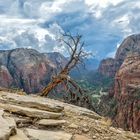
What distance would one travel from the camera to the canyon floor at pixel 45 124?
448 inches

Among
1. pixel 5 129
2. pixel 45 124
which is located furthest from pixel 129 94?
pixel 5 129

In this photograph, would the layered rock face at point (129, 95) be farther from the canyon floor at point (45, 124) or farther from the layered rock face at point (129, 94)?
the canyon floor at point (45, 124)

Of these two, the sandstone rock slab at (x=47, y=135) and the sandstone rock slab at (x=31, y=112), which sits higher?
the sandstone rock slab at (x=31, y=112)

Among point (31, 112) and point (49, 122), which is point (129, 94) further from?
point (49, 122)

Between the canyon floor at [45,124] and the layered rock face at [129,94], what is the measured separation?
8860 cm

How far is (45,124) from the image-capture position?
12.5 m

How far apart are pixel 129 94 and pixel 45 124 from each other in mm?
118424

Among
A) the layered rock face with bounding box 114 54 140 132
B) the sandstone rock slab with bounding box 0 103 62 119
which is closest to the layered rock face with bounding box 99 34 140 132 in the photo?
the layered rock face with bounding box 114 54 140 132

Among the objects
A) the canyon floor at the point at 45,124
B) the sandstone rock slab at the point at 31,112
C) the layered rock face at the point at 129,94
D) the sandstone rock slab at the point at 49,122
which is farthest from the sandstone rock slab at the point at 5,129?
the layered rock face at the point at 129,94

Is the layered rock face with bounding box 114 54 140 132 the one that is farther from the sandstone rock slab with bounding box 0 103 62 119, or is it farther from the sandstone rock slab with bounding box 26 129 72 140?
the sandstone rock slab with bounding box 26 129 72 140

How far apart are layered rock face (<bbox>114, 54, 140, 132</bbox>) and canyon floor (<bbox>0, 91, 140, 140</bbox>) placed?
8860 cm

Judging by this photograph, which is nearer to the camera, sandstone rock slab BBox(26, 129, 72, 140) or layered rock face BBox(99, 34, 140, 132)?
sandstone rock slab BBox(26, 129, 72, 140)

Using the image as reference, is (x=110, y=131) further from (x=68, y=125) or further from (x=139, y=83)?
(x=139, y=83)

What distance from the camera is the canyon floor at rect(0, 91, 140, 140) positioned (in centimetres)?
1137
